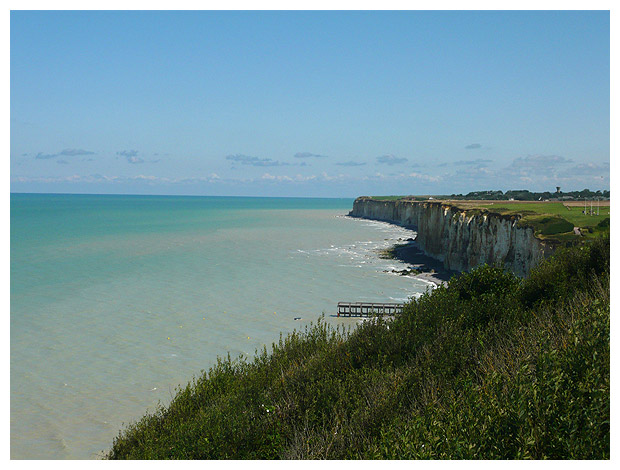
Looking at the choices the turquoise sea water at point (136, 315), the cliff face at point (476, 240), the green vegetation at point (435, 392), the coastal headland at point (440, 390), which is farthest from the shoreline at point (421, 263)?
the coastal headland at point (440, 390)

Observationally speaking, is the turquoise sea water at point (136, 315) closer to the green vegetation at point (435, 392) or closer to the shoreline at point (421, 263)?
the shoreline at point (421, 263)

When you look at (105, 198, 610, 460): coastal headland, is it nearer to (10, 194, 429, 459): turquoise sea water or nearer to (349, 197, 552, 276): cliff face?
(10, 194, 429, 459): turquoise sea water

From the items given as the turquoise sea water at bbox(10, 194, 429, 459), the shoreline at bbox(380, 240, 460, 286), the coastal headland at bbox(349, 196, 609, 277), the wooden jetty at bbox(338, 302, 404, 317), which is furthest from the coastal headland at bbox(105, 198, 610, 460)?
the shoreline at bbox(380, 240, 460, 286)

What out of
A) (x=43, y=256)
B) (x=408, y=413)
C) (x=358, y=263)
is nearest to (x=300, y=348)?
(x=408, y=413)

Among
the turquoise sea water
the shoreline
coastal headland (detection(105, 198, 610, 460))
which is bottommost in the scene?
the turquoise sea water

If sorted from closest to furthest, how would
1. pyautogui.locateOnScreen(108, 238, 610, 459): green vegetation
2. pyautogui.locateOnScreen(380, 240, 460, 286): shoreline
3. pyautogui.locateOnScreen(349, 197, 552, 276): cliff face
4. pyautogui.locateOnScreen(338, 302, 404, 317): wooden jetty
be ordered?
1. pyautogui.locateOnScreen(108, 238, 610, 459): green vegetation
2. pyautogui.locateOnScreen(338, 302, 404, 317): wooden jetty
3. pyautogui.locateOnScreen(349, 197, 552, 276): cliff face
4. pyautogui.locateOnScreen(380, 240, 460, 286): shoreline
